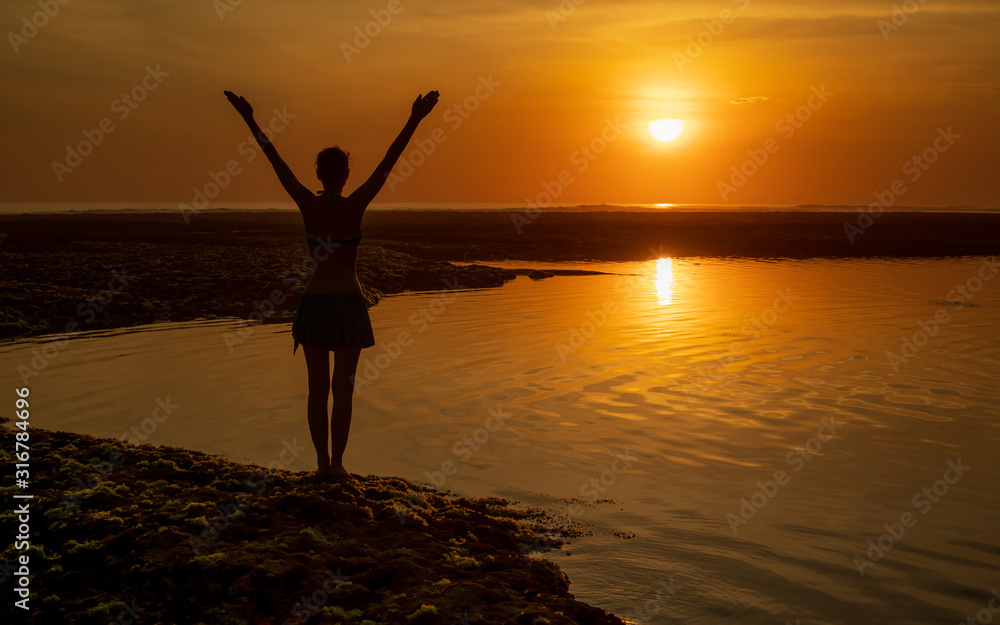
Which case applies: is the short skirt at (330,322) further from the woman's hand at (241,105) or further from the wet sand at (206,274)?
the wet sand at (206,274)

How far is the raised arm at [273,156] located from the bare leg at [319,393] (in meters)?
1.27

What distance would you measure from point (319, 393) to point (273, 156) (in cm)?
205

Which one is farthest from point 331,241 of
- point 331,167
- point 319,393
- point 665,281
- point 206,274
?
point 665,281

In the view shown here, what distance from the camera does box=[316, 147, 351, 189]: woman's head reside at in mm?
6645

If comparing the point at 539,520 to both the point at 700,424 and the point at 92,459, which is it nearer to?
the point at 700,424

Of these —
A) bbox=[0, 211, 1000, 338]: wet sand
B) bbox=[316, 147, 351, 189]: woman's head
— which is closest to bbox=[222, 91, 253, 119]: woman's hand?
bbox=[316, 147, 351, 189]: woman's head

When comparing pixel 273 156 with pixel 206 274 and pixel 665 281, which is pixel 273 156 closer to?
pixel 206 274

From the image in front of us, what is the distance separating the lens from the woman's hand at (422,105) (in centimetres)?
653

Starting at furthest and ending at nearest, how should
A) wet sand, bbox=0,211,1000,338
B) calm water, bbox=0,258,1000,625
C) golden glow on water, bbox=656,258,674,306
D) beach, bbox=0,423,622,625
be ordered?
golden glow on water, bbox=656,258,674,306
wet sand, bbox=0,211,1000,338
calm water, bbox=0,258,1000,625
beach, bbox=0,423,622,625

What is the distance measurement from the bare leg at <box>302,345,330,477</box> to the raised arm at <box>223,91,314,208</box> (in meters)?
1.27

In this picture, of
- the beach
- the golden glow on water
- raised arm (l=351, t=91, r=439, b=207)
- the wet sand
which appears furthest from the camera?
the golden glow on water

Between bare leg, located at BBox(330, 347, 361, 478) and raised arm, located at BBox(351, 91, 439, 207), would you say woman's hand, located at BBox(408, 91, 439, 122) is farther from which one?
bare leg, located at BBox(330, 347, 361, 478)

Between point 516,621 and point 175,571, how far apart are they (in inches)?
92.6

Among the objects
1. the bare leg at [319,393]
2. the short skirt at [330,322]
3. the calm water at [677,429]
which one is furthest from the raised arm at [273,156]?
the calm water at [677,429]
